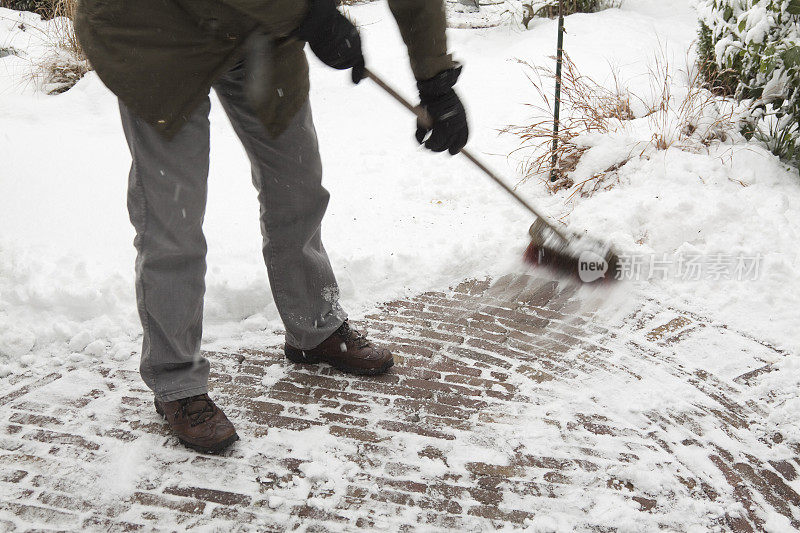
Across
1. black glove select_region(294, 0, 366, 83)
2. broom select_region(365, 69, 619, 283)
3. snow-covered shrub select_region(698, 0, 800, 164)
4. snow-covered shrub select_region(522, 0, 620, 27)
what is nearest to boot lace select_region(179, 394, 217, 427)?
black glove select_region(294, 0, 366, 83)

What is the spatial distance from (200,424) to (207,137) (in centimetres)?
99

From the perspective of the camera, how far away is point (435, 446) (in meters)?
2.35

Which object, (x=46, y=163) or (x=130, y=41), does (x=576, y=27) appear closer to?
(x=46, y=163)

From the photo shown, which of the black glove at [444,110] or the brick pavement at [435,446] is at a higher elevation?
the black glove at [444,110]

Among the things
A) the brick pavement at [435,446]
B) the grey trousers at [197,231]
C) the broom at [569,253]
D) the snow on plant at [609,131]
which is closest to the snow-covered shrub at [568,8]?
the snow on plant at [609,131]

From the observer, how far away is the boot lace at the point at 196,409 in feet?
7.54

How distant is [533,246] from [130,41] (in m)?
2.26

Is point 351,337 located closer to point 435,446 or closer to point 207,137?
point 435,446

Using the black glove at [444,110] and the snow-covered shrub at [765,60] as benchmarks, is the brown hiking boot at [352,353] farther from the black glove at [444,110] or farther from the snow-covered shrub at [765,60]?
the snow-covered shrub at [765,60]

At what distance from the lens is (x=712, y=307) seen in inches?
128

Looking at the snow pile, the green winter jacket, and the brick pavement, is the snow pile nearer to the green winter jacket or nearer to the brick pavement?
the brick pavement

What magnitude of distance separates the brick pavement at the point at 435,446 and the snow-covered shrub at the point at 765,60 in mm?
1888

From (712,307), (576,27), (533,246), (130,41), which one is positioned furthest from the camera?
(576,27)

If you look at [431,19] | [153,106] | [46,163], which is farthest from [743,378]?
[46,163]
